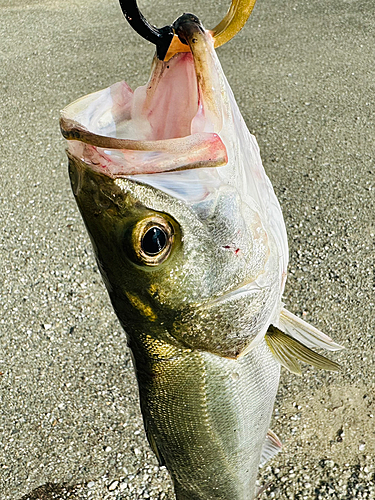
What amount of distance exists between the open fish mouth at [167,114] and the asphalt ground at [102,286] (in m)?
1.80

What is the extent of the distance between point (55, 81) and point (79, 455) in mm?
3816

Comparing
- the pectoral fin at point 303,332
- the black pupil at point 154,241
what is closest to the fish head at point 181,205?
the black pupil at point 154,241

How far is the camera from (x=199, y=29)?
3.03 ft

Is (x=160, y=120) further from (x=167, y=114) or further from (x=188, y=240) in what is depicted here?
(x=188, y=240)

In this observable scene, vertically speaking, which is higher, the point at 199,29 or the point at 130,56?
the point at 199,29

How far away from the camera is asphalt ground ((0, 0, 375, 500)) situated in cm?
250

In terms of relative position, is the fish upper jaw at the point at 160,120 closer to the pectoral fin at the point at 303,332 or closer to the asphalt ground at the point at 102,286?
the pectoral fin at the point at 303,332

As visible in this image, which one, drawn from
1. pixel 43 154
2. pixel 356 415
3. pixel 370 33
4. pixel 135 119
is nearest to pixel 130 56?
pixel 43 154

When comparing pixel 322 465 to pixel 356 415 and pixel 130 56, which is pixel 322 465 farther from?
pixel 130 56

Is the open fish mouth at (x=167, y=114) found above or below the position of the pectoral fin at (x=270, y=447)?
above

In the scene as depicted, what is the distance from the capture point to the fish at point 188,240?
36.6 inches

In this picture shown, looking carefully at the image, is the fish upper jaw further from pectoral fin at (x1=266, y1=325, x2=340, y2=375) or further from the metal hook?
pectoral fin at (x1=266, y1=325, x2=340, y2=375)

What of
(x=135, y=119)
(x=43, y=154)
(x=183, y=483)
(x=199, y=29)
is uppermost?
(x=199, y=29)

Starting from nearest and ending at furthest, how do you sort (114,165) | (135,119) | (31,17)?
(114,165) → (135,119) → (31,17)
